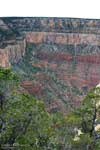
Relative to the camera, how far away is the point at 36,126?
92.0ft

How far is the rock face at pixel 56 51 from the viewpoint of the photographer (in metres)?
95.1

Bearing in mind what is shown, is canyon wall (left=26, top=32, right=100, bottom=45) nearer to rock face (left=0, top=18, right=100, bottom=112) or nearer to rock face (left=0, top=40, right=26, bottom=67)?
rock face (left=0, top=18, right=100, bottom=112)

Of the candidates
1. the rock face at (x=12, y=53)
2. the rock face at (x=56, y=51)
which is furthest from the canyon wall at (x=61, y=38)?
the rock face at (x=12, y=53)

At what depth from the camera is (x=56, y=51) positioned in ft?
338

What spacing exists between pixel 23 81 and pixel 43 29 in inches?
785

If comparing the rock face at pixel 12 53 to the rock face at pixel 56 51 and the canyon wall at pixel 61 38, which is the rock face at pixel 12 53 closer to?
the rock face at pixel 56 51

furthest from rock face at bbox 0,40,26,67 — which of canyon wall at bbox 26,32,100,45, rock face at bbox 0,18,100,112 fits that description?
canyon wall at bbox 26,32,100,45

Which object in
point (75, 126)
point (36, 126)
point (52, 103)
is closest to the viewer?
point (36, 126)

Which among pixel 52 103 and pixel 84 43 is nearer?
pixel 52 103

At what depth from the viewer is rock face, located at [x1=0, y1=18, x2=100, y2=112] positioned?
95.1m

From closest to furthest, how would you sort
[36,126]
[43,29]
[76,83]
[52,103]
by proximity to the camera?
[36,126]
[52,103]
[76,83]
[43,29]

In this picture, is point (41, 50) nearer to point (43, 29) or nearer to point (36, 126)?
point (43, 29)

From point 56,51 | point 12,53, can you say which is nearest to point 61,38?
point 56,51

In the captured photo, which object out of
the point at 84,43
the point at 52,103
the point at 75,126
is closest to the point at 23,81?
the point at 52,103
